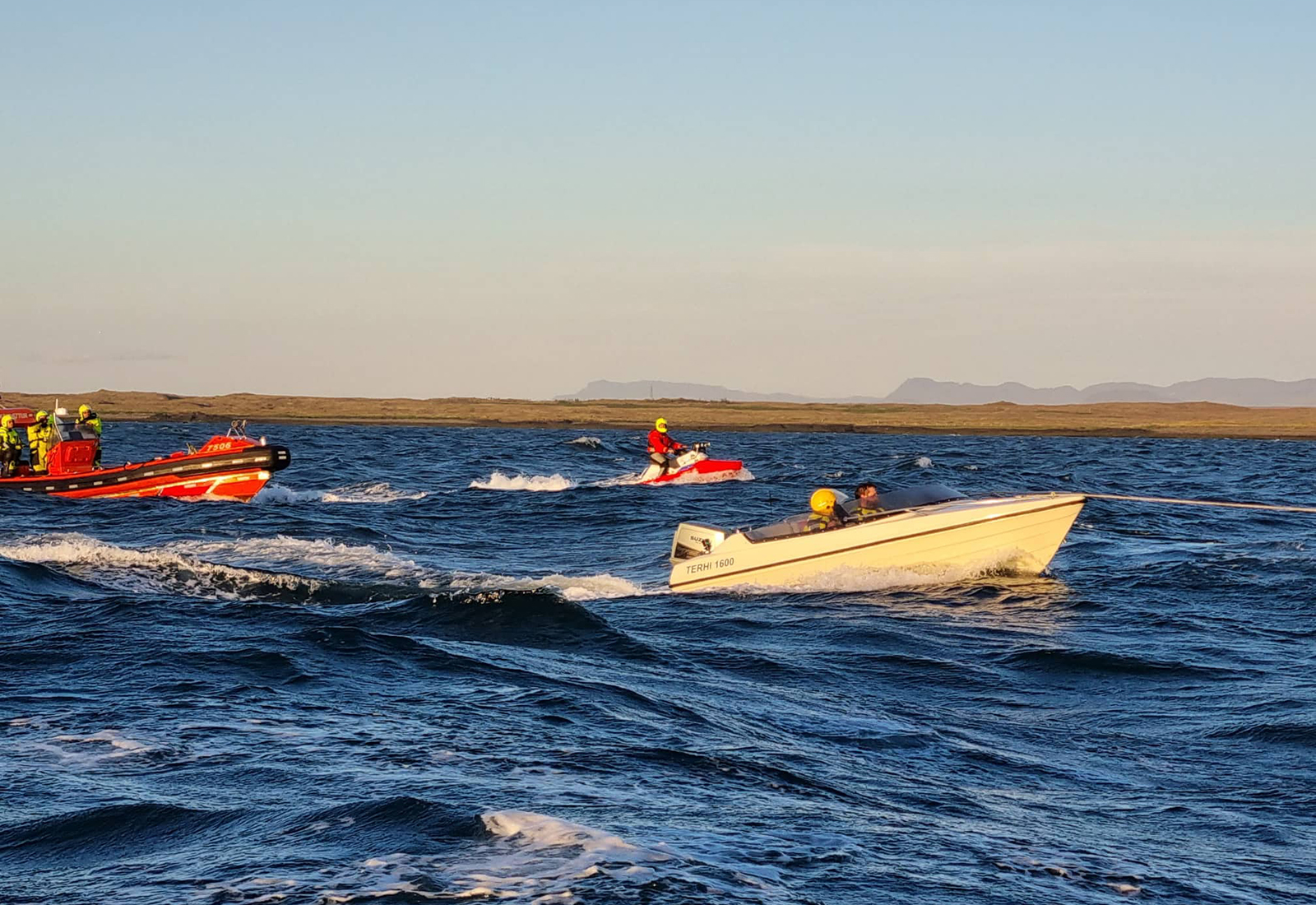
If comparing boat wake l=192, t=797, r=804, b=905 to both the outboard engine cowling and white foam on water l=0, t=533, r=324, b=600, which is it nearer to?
white foam on water l=0, t=533, r=324, b=600

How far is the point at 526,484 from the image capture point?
4509cm

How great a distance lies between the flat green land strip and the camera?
12162 cm

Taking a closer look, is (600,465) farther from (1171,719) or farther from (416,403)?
(416,403)

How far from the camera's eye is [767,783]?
9969 millimetres

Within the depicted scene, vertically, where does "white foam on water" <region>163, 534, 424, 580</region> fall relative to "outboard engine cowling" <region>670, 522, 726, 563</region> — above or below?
below

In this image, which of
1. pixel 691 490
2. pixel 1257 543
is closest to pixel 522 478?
pixel 691 490

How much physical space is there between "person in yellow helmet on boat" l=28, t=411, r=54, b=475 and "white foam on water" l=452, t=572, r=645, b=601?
18.5m

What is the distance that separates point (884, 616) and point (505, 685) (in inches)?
270

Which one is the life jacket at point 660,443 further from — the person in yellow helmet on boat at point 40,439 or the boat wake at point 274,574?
the boat wake at point 274,574

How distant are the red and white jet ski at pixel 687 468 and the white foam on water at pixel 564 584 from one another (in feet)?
67.9

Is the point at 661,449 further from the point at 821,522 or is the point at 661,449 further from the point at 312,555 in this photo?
the point at 821,522

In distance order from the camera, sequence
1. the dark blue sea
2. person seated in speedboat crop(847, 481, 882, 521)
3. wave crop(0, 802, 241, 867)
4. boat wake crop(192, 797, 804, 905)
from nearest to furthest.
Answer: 1. boat wake crop(192, 797, 804, 905)
2. the dark blue sea
3. wave crop(0, 802, 241, 867)
4. person seated in speedboat crop(847, 481, 882, 521)

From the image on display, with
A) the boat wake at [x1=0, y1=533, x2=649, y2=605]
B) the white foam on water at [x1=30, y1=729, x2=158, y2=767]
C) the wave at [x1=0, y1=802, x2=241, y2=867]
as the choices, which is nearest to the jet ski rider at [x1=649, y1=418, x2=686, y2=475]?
the boat wake at [x1=0, y1=533, x2=649, y2=605]

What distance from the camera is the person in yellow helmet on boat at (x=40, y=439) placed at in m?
35.9
